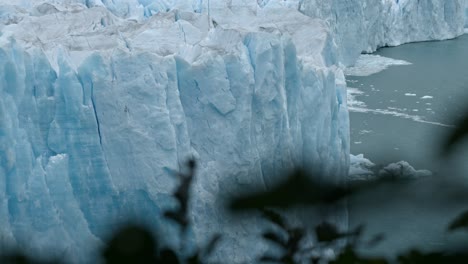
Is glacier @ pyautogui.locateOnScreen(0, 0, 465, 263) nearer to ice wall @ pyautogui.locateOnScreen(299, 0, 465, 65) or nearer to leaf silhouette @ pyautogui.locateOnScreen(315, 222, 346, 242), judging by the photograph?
leaf silhouette @ pyautogui.locateOnScreen(315, 222, 346, 242)

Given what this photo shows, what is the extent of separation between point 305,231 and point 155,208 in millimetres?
3922

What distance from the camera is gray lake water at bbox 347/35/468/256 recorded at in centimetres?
57

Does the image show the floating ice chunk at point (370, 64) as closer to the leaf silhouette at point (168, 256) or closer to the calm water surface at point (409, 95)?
the calm water surface at point (409, 95)

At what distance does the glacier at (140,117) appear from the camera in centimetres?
423

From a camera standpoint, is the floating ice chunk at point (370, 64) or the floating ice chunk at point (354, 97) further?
the floating ice chunk at point (370, 64)

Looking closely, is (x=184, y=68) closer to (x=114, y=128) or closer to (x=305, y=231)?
(x=114, y=128)

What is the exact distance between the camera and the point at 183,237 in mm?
597

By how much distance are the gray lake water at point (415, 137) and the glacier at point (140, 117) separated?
79 centimetres

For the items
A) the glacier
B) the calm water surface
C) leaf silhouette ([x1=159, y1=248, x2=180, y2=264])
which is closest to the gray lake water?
the calm water surface

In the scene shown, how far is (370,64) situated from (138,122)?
24.4ft

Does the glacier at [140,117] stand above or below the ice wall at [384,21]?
above

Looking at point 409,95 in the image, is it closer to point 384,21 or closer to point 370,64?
point 370,64

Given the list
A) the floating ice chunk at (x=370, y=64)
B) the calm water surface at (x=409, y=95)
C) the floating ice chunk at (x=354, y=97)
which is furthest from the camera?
the floating ice chunk at (x=370, y=64)

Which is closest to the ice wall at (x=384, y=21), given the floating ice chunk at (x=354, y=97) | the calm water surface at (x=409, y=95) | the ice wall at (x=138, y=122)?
the calm water surface at (x=409, y=95)
